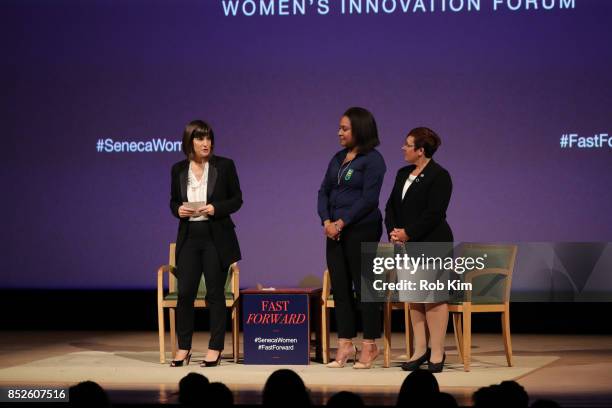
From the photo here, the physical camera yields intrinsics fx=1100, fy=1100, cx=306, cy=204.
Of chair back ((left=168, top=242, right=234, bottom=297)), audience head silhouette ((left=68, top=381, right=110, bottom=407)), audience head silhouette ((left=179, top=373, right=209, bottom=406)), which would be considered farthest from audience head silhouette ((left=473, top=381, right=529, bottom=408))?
chair back ((left=168, top=242, right=234, bottom=297))

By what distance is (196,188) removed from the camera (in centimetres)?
665

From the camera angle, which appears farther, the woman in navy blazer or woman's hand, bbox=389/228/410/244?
the woman in navy blazer

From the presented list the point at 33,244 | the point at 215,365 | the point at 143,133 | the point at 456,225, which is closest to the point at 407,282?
the point at 215,365

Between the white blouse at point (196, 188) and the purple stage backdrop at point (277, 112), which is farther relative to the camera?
the purple stage backdrop at point (277, 112)

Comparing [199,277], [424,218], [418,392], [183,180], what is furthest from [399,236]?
[418,392]

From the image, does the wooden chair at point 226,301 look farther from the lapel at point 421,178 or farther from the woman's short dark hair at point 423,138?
the woman's short dark hair at point 423,138

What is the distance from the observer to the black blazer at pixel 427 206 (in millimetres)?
6281

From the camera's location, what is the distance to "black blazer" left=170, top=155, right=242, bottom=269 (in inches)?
260

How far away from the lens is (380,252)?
22.7ft

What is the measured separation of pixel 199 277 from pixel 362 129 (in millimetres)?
1335

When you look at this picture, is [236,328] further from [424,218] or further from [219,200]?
[424,218]

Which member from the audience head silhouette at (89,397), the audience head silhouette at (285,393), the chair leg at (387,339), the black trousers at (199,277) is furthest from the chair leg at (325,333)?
the audience head silhouette at (89,397)

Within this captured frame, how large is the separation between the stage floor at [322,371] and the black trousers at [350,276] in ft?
0.90

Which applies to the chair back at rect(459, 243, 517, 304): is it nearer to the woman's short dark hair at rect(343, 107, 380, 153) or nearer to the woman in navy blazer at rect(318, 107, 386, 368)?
the woman in navy blazer at rect(318, 107, 386, 368)
